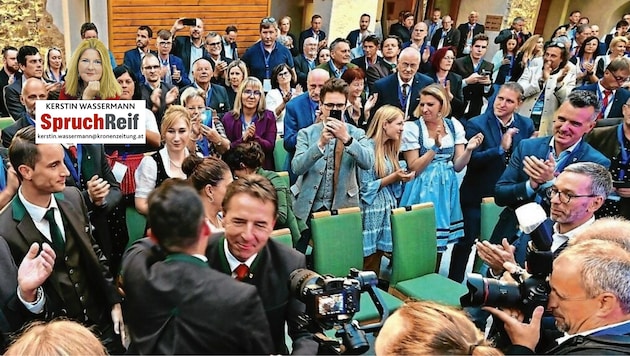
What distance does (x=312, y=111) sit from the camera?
12.4 ft

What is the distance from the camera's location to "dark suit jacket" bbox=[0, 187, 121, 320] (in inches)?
75.6

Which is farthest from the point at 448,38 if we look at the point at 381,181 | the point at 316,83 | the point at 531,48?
the point at 381,181

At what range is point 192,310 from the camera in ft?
4.07

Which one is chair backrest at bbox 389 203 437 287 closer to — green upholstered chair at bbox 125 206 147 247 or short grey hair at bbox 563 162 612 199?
short grey hair at bbox 563 162 612 199

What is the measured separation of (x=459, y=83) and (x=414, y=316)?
4337 millimetres

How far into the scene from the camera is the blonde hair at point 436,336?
121 centimetres

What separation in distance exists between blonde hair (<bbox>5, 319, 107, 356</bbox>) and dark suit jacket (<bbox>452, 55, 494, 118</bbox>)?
17.9ft

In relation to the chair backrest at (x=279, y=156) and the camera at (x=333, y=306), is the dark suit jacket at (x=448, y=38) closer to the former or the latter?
the chair backrest at (x=279, y=156)

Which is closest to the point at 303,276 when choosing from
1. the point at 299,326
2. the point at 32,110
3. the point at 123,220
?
the point at 299,326

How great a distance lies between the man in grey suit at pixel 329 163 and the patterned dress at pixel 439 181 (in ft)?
1.23

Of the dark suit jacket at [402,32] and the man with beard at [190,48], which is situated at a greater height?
the dark suit jacket at [402,32]

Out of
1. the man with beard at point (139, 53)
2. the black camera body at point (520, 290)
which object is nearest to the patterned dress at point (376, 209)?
A: the black camera body at point (520, 290)

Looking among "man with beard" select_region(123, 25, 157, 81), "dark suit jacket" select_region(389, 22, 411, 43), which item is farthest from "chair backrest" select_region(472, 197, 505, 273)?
"dark suit jacket" select_region(389, 22, 411, 43)

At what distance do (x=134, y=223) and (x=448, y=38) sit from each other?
7477 mm
